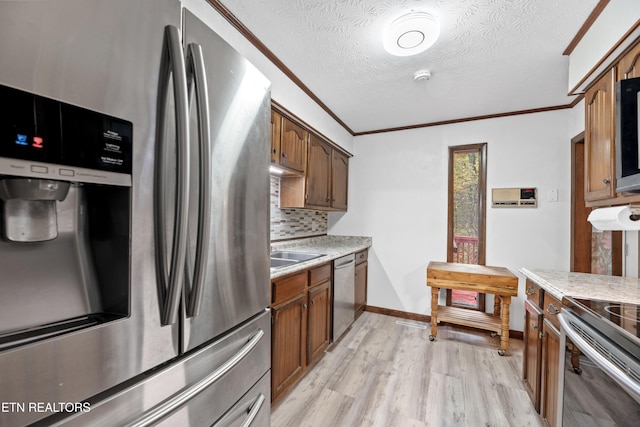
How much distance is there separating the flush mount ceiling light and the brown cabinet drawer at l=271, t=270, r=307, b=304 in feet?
5.32

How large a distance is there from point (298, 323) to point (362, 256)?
163 cm

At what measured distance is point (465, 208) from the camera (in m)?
3.20

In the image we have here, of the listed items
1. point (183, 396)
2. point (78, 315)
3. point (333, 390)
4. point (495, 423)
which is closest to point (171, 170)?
point (78, 315)

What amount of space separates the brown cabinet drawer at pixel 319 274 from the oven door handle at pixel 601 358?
146 cm

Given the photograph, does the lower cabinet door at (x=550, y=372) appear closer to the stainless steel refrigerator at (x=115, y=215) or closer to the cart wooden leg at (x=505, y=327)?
the cart wooden leg at (x=505, y=327)

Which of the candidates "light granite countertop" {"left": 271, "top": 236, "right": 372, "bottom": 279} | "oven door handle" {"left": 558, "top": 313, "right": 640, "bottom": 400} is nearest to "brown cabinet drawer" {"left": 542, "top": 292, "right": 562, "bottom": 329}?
"oven door handle" {"left": 558, "top": 313, "right": 640, "bottom": 400}

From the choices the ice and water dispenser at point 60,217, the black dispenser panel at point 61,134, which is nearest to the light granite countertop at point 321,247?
the ice and water dispenser at point 60,217

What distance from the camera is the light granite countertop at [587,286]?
50.5 inches

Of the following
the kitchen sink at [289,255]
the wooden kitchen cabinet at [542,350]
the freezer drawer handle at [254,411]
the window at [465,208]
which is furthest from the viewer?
the window at [465,208]

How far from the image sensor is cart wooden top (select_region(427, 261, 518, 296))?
8.20 feet

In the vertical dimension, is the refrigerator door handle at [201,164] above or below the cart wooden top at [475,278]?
above

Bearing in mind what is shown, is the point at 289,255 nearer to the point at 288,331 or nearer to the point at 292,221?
the point at 292,221

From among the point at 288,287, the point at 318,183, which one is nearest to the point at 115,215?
the point at 288,287

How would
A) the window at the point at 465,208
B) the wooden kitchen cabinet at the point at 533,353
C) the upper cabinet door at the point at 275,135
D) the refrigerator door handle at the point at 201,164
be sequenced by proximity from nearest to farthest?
1. the refrigerator door handle at the point at 201,164
2. the wooden kitchen cabinet at the point at 533,353
3. the upper cabinet door at the point at 275,135
4. the window at the point at 465,208
